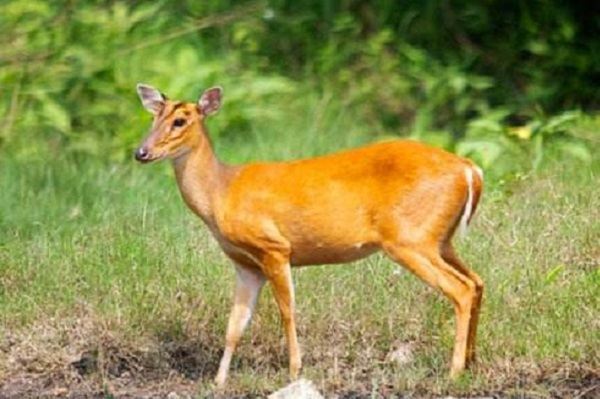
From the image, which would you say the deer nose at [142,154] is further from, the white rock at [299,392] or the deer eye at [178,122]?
the white rock at [299,392]

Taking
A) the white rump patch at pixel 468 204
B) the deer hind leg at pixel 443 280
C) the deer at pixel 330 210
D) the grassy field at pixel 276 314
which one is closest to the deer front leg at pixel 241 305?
the deer at pixel 330 210

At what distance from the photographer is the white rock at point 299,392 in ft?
27.7

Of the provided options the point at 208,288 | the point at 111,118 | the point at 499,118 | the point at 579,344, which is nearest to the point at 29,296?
the point at 208,288

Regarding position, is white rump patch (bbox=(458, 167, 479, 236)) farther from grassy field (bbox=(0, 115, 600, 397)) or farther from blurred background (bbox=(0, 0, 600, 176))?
blurred background (bbox=(0, 0, 600, 176))

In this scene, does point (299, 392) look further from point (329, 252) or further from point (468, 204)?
point (468, 204)

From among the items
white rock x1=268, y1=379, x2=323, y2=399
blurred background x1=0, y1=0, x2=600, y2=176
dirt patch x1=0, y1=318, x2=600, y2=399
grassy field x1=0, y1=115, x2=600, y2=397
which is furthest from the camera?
blurred background x1=0, y1=0, x2=600, y2=176

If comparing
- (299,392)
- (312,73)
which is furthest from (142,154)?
(312,73)

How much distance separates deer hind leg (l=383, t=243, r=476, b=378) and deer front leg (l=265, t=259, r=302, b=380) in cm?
47

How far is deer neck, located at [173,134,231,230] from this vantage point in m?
9.19

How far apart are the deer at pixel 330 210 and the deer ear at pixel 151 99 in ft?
0.17

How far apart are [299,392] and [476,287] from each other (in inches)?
44.6

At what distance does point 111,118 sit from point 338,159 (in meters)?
4.71

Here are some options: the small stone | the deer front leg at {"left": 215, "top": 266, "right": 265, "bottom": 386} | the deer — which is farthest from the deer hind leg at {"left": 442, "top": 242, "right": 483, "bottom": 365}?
the deer front leg at {"left": 215, "top": 266, "right": 265, "bottom": 386}

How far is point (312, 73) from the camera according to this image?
48.8ft
